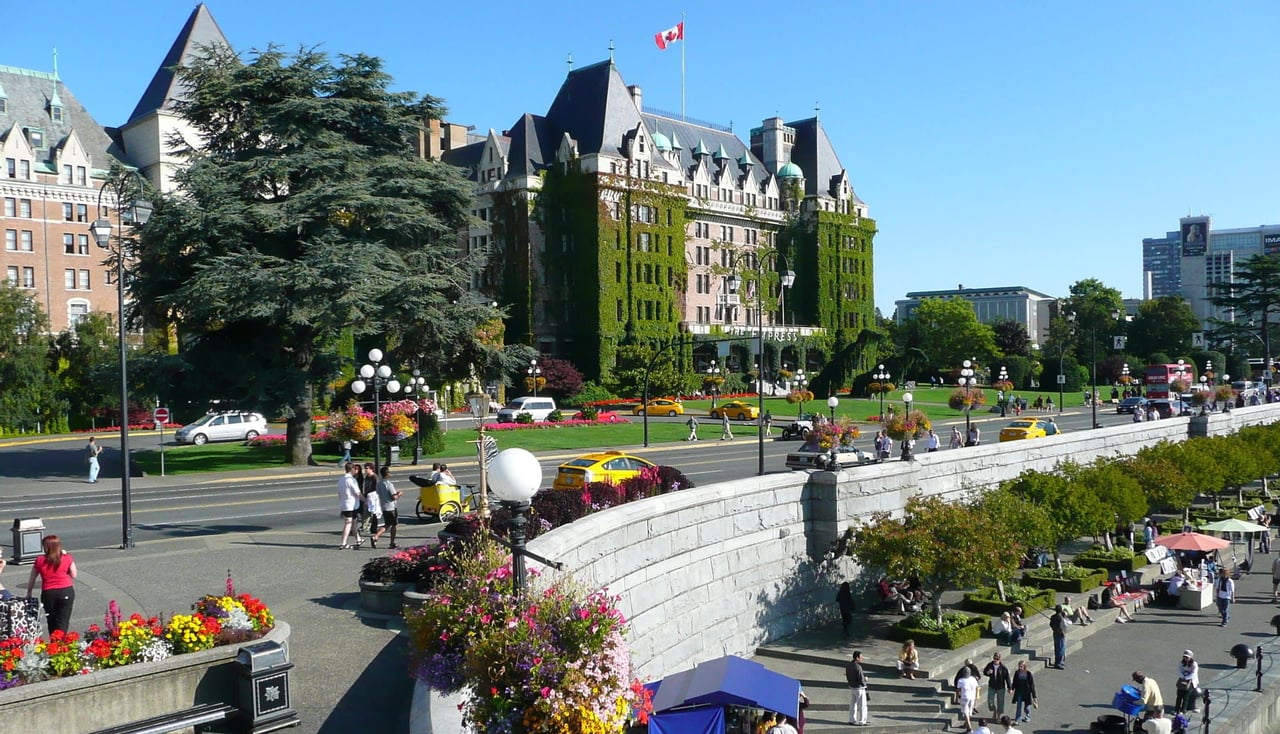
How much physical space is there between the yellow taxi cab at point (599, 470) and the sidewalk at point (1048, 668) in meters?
7.42

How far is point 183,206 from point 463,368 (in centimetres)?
1279

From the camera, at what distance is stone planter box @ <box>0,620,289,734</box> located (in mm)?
8727

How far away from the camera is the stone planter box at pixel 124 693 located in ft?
28.6

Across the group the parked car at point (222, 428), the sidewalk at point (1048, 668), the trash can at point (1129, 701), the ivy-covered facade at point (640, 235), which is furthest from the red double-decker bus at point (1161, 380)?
the trash can at point (1129, 701)

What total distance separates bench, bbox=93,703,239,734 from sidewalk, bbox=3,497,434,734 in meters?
0.85

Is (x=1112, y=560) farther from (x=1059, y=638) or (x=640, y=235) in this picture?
(x=640, y=235)

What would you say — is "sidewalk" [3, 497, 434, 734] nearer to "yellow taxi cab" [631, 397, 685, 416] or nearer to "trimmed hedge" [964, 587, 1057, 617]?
"trimmed hedge" [964, 587, 1057, 617]

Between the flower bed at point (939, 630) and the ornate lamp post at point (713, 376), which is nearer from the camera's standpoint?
the flower bed at point (939, 630)

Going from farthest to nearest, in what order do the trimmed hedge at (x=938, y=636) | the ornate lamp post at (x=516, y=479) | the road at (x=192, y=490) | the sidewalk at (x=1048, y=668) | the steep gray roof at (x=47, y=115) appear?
the steep gray roof at (x=47, y=115) < the road at (x=192, y=490) < the trimmed hedge at (x=938, y=636) < the sidewalk at (x=1048, y=668) < the ornate lamp post at (x=516, y=479)

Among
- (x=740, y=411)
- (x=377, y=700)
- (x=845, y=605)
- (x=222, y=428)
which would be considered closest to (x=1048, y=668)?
(x=845, y=605)

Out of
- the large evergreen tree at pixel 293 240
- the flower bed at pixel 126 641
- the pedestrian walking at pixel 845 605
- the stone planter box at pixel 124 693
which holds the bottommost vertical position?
the pedestrian walking at pixel 845 605

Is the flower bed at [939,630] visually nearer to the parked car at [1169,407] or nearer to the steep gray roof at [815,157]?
the parked car at [1169,407]

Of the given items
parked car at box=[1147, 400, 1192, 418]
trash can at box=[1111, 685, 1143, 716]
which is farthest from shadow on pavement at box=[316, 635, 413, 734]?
parked car at box=[1147, 400, 1192, 418]

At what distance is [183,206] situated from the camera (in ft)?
121
